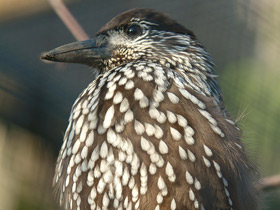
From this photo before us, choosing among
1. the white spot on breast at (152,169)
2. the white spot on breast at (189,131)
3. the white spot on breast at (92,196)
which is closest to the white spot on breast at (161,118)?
the white spot on breast at (189,131)

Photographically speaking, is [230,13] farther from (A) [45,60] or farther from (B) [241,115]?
(A) [45,60]

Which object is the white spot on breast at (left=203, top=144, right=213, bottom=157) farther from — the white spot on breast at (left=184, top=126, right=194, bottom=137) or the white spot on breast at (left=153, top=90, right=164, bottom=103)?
the white spot on breast at (left=153, top=90, right=164, bottom=103)

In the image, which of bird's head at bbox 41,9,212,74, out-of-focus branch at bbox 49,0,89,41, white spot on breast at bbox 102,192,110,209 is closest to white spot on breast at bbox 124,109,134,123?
white spot on breast at bbox 102,192,110,209

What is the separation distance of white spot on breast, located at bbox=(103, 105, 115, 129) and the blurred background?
20 cm

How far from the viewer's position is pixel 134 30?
2.74 m

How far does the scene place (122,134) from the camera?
216 cm

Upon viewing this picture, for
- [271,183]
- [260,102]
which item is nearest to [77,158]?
[271,183]

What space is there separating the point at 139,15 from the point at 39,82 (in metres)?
1.00

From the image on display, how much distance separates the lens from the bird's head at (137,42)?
2660 mm

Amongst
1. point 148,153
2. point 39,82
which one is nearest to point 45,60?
point 39,82

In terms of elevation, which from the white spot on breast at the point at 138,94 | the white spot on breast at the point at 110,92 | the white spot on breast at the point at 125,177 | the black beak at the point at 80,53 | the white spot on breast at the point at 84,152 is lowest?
the white spot on breast at the point at 125,177

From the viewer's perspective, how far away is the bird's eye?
273 cm

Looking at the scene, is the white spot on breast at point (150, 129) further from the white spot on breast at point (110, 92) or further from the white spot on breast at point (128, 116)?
the white spot on breast at point (110, 92)

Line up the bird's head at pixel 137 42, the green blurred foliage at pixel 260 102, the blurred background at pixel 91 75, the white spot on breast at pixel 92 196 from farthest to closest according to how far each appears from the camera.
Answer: the green blurred foliage at pixel 260 102 < the bird's head at pixel 137 42 < the white spot on breast at pixel 92 196 < the blurred background at pixel 91 75
